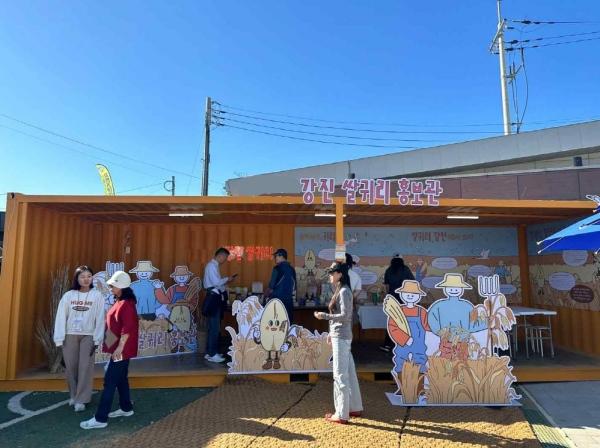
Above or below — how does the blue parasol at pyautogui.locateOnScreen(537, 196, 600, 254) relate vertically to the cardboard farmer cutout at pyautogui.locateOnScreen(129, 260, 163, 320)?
above

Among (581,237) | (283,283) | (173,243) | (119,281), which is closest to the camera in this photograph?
(581,237)

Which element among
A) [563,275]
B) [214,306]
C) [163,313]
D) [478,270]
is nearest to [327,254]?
[214,306]

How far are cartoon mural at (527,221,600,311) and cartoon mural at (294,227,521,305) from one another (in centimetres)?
37

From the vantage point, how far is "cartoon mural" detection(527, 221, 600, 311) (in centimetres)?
681

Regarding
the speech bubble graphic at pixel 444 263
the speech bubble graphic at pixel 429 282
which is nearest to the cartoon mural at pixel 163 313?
the speech bubble graphic at pixel 429 282

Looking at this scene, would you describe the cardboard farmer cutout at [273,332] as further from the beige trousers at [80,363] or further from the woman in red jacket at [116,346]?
the beige trousers at [80,363]

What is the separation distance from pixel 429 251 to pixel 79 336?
20.7ft

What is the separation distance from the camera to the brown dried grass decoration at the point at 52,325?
19.1 ft

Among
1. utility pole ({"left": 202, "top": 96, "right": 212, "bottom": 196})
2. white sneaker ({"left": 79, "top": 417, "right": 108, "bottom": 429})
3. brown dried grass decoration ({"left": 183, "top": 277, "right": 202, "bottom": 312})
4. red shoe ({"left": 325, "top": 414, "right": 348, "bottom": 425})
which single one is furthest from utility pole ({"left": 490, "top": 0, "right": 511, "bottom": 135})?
white sneaker ({"left": 79, "top": 417, "right": 108, "bottom": 429})

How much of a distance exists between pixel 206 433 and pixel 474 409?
2.82 metres

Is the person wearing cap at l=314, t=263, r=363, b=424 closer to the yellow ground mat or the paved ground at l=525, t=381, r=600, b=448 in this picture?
the yellow ground mat

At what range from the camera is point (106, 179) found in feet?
42.2

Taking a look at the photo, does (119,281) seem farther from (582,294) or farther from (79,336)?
(582,294)

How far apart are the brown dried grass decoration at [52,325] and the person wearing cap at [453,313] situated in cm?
477
